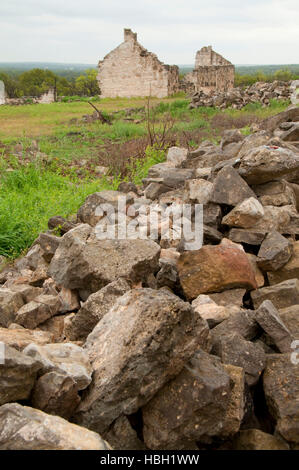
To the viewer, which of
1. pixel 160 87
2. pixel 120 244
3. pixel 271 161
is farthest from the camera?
pixel 160 87

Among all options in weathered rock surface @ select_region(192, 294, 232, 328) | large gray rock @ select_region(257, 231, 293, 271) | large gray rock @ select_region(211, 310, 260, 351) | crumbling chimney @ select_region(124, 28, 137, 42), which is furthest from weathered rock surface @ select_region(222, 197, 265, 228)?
crumbling chimney @ select_region(124, 28, 137, 42)

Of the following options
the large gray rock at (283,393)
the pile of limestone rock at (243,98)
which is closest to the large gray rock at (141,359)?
the large gray rock at (283,393)

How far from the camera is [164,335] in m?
1.82

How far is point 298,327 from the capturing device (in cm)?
249

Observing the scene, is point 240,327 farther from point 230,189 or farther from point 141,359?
point 230,189

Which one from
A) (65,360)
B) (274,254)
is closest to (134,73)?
(274,254)

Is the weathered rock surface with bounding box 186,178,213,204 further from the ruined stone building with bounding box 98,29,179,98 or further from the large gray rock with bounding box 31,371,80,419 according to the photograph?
the ruined stone building with bounding box 98,29,179,98

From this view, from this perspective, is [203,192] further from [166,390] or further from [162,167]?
[166,390]

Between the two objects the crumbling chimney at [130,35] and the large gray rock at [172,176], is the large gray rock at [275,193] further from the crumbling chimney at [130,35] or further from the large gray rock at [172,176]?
the crumbling chimney at [130,35]

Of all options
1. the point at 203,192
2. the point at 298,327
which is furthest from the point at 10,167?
the point at 298,327

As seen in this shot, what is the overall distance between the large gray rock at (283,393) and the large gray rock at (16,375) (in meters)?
1.08

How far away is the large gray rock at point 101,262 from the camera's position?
2930 millimetres

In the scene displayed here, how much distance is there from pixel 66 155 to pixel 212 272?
675 centimetres
